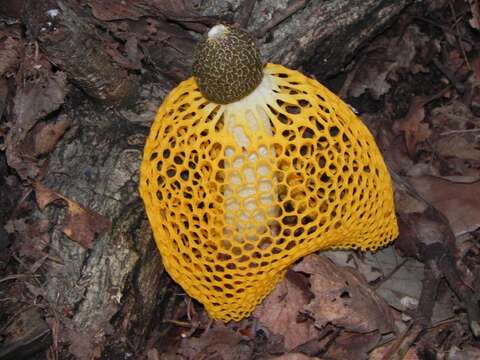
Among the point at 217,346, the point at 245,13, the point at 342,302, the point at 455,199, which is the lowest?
the point at 217,346

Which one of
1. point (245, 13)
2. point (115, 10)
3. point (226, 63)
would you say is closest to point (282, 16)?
point (245, 13)

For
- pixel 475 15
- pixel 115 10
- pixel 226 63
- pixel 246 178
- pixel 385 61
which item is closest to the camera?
pixel 226 63

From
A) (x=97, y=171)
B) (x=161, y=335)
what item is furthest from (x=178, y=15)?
(x=161, y=335)

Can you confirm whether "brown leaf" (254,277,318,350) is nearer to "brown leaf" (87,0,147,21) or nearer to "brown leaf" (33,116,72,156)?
"brown leaf" (33,116,72,156)

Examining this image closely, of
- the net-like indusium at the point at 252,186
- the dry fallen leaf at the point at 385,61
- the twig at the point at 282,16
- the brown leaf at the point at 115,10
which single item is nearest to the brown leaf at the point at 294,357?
the net-like indusium at the point at 252,186

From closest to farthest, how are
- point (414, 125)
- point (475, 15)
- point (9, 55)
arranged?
point (9, 55) < point (414, 125) < point (475, 15)

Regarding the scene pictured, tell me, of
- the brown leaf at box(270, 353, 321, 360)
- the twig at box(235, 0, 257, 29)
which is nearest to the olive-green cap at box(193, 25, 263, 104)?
the twig at box(235, 0, 257, 29)

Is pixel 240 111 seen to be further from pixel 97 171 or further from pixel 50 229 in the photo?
pixel 50 229

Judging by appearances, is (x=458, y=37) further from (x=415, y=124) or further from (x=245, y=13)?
(x=245, y=13)
